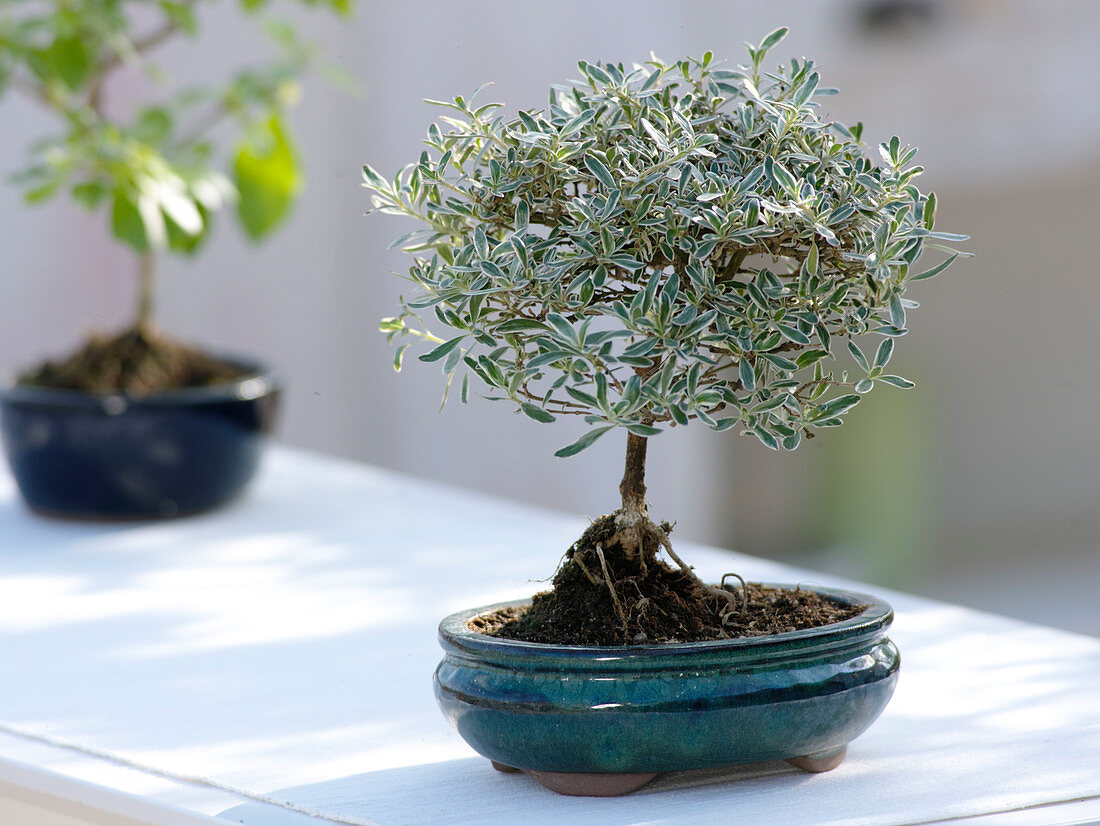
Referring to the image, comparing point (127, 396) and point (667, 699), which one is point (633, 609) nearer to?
point (667, 699)

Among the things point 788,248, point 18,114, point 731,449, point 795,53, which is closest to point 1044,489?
point 731,449

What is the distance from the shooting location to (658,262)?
841mm

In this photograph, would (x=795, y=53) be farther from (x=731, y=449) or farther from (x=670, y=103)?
(x=670, y=103)

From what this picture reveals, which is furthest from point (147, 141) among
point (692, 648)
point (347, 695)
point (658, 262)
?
point (692, 648)

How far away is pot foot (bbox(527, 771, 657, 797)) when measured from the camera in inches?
33.5

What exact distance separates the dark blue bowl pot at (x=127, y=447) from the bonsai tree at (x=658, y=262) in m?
1.02

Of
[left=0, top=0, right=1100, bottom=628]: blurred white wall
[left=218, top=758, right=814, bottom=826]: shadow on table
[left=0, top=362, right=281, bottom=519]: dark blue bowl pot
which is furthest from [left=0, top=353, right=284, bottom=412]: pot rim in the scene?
[left=0, top=0, right=1100, bottom=628]: blurred white wall

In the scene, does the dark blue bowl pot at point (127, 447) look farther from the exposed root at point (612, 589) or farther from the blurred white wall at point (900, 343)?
the blurred white wall at point (900, 343)

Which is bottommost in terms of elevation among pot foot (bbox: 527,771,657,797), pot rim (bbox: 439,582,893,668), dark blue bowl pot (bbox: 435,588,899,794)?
pot foot (bbox: 527,771,657,797)

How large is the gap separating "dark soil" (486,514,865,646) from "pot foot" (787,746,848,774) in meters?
0.09

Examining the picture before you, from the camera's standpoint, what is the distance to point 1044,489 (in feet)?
16.5

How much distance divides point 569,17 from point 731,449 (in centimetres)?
159

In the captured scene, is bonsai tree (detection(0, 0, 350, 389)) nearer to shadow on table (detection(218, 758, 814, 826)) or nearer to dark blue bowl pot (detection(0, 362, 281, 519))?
dark blue bowl pot (detection(0, 362, 281, 519))

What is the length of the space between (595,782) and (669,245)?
1.11 ft
